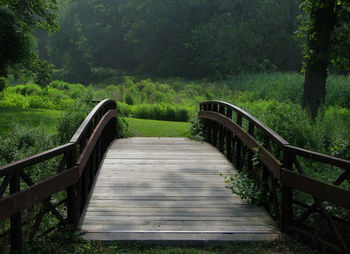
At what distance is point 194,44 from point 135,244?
4992 cm

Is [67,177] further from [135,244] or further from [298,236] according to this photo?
[298,236]

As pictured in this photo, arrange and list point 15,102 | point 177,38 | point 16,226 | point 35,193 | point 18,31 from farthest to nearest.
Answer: point 177,38 < point 15,102 < point 18,31 < point 35,193 < point 16,226

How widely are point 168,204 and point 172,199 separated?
0.71 feet

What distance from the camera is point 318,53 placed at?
10.6 metres

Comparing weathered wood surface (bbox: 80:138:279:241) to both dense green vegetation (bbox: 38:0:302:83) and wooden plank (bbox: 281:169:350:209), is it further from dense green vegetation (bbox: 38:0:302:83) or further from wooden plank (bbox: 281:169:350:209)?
dense green vegetation (bbox: 38:0:302:83)

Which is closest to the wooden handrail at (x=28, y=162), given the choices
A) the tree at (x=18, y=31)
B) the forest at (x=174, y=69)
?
the forest at (x=174, y=69)

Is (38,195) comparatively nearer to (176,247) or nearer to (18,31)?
(176,247)

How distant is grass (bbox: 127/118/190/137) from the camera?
12.9 metres

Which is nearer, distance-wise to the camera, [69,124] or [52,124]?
[69,124]

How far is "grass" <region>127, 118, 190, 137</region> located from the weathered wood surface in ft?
13.9

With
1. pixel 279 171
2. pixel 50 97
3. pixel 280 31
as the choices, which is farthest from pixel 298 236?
pixel 280 31

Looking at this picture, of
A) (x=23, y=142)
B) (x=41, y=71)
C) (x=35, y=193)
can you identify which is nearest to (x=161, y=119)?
(x=41, y=71)

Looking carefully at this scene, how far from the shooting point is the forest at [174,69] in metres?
8.82

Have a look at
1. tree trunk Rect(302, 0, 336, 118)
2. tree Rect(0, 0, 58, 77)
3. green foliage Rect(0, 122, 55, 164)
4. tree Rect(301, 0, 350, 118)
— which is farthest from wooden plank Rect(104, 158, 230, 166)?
tree Rect(0, 0, 58, 77)
